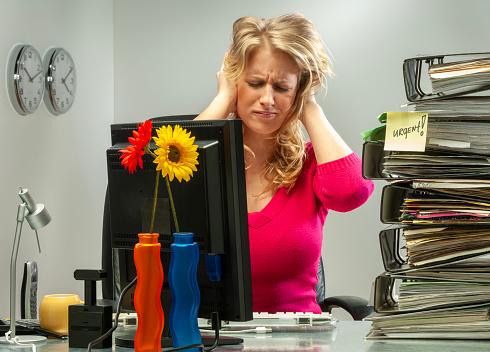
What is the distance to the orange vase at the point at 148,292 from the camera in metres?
1.13

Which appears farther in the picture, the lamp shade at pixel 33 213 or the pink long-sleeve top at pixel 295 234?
the pink long-sleeve top at pixel 295 234

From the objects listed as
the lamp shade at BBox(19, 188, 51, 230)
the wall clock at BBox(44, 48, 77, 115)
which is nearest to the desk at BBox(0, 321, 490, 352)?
the lamp shade at BBox(19, 188, 51, 230)

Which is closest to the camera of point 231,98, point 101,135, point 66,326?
point 66,326

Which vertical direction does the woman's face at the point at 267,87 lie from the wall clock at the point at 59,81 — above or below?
below

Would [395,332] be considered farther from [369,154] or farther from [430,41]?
[430,41]

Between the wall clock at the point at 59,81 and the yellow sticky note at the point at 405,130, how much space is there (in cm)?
250

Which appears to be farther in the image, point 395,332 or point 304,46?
point 304,46

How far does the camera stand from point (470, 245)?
A: 122 cm

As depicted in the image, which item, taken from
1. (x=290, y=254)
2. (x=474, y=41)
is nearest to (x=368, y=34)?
(x=474, y=41)

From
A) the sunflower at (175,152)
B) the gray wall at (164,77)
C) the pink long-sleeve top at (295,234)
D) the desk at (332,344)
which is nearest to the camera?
the sunflower at (175,152)

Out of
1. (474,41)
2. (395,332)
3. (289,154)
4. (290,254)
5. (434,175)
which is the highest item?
(474,41)

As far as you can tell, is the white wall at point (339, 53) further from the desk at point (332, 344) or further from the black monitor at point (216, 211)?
the black monitor at point (216, 211)

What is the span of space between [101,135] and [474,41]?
84.7 inches

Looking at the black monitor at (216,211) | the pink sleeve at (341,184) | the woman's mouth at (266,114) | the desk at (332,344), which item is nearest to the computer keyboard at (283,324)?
the desk at (332,344)
